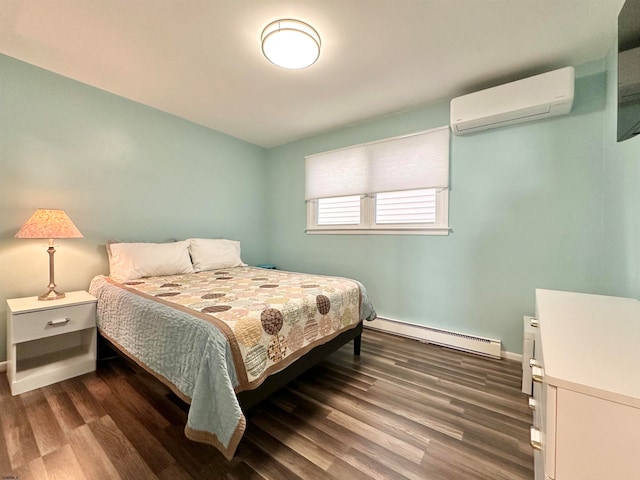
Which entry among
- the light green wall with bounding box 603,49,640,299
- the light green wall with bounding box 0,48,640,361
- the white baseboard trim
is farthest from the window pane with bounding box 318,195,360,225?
the light green wall with bounding box 603,49,640,299

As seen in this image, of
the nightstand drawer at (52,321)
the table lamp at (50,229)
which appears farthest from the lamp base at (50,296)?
the nightstand drawer at (52,321)

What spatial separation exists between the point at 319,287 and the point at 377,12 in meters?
1.90

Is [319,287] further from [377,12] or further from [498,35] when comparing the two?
[498,35]

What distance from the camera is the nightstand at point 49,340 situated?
69.1 inches

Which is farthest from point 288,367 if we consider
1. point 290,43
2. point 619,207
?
point 619,207

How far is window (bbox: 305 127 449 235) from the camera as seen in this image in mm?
2611

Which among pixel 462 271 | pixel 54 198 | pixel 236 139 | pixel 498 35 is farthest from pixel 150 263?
pixel 498 35

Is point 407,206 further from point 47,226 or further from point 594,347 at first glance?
point 47,226

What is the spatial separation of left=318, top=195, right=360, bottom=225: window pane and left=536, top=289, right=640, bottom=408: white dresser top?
2189 mm

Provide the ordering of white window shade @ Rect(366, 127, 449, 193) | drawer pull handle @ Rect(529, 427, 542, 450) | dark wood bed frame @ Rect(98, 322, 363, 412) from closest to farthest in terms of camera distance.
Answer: drawer pull handle @ Rect(529, 427, 542, 450) < dark wood bed frame @ Rect(98, 322, 363, 412) < white window shade @ Rect(366, 127, 449, 193)

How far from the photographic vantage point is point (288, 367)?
1578mm

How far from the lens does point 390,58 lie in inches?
78.2

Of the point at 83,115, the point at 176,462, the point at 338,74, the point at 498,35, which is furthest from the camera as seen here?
the point at 83,115

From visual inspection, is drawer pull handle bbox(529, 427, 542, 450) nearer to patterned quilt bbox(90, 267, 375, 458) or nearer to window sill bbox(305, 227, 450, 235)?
patterned quilt bbox(90, 267, 375, 458)
